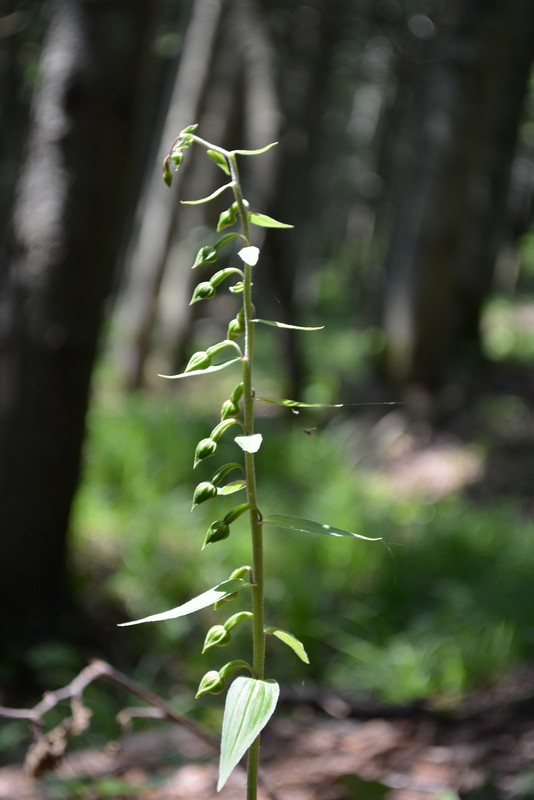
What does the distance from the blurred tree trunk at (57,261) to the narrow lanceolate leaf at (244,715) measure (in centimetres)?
322

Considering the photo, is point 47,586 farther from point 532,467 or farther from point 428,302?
point 428,302

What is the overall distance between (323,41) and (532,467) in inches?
→ 422

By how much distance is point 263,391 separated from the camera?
1038 centimetres

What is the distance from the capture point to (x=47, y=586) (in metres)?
4.45

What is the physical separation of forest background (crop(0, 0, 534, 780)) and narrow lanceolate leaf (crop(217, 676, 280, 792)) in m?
0.34

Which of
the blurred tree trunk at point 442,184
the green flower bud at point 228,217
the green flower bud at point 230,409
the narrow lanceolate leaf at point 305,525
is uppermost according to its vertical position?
the blurred tree trunk at point 442,184

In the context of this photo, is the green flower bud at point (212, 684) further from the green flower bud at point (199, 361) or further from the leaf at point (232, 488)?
the green flower bud at point (199, 361)

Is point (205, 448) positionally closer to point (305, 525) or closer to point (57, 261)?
point (305, 525)

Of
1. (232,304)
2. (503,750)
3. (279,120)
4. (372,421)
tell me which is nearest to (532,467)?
(372,421)

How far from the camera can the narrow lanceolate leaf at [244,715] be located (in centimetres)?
103

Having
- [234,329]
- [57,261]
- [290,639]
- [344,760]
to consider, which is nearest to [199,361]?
[234,329]

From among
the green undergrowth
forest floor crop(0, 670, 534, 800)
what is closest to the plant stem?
forest floor crop(0, 670, 534, 800)

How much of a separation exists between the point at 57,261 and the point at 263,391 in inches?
249

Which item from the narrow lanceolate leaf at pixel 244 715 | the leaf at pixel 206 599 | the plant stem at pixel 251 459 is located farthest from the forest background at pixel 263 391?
the narrow lanceolate leaf at pixel 244 715
